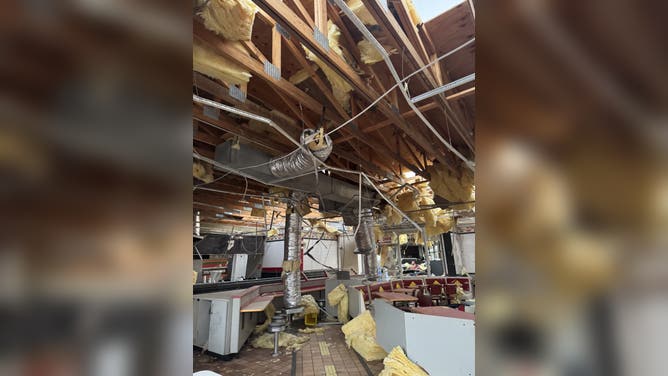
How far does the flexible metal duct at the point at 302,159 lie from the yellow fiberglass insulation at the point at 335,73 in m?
0.35

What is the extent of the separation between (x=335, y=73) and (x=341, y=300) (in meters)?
4.14

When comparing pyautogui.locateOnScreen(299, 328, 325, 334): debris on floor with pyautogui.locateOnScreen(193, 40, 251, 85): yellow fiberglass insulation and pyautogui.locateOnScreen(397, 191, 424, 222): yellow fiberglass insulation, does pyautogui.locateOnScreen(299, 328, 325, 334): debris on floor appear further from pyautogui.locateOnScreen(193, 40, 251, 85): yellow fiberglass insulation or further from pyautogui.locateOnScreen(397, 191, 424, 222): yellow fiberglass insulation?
pyautogui.locateOnScreen(193, 40, 251, 85): yellow fiberglass insulation

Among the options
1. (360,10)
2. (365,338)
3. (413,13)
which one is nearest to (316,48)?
(360,10)

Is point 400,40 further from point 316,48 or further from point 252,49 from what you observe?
point 252,49

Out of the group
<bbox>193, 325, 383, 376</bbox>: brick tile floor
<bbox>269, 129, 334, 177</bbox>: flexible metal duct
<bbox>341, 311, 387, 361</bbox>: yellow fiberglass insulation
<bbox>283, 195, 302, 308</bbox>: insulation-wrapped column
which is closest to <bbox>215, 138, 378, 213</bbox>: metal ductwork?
<bbox>269, 129, 334, 177</bbox>: flexible metal duct

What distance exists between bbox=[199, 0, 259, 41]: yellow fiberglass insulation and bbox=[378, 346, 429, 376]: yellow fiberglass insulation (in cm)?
259

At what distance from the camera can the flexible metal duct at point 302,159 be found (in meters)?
2.54

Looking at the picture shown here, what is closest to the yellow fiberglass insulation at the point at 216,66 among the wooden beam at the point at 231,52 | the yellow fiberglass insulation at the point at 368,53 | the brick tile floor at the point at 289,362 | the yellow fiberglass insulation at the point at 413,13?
the wooden beam at the point at 231,52

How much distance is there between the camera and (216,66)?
1679 mm

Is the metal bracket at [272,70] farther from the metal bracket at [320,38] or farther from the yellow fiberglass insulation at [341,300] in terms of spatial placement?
the yellow fiberglass insulation at [341,300]
